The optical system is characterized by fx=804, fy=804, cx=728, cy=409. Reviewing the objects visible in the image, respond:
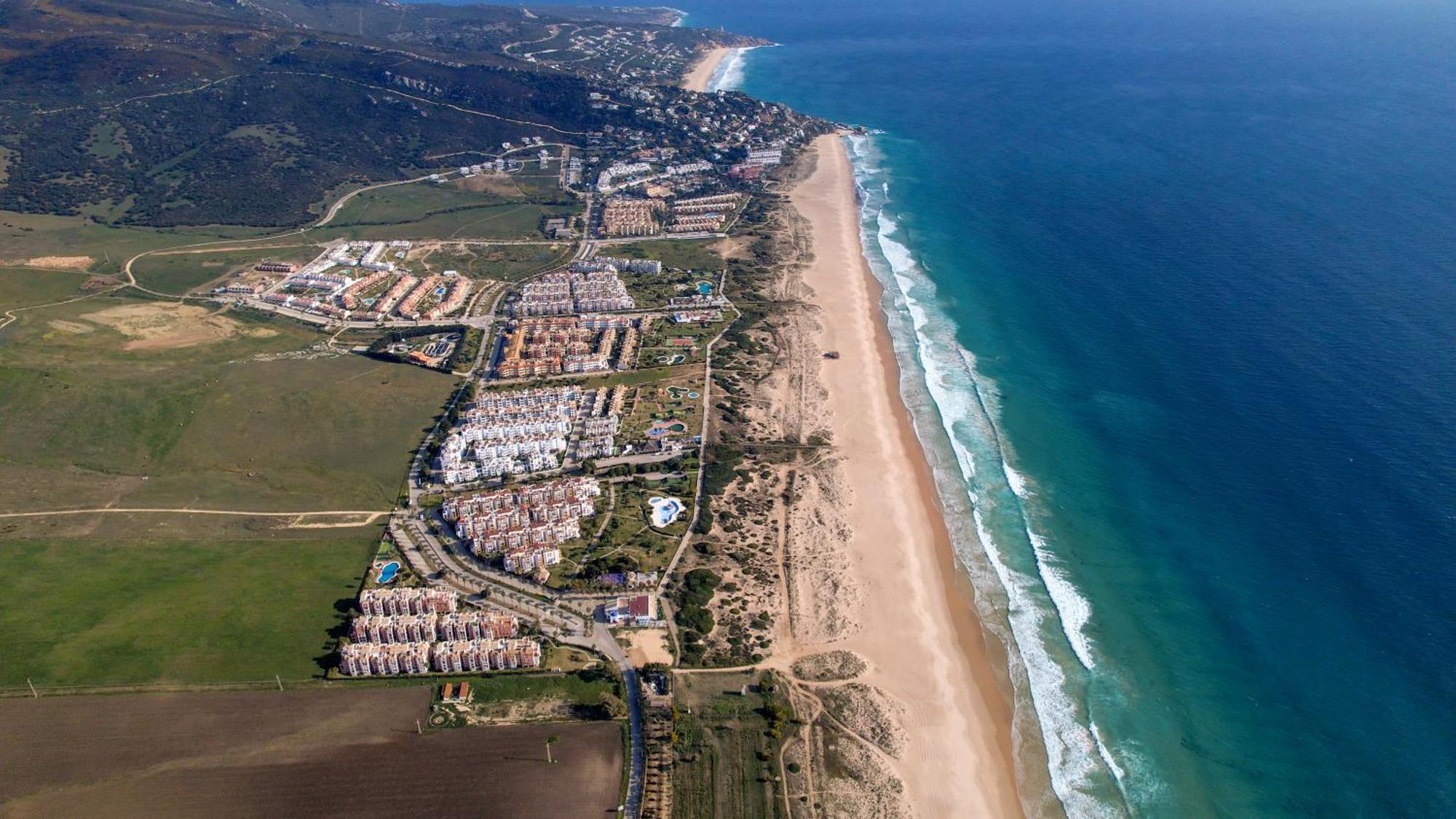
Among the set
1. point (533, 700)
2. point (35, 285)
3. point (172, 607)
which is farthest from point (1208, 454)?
point (35, 285)

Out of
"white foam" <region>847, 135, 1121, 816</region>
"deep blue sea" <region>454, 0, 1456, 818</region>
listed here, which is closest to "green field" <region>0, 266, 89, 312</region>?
"deep blue sea" <region>454, 0, 1456, 818</region>

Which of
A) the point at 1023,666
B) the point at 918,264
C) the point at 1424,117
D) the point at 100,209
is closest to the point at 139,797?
the point at 1023,666

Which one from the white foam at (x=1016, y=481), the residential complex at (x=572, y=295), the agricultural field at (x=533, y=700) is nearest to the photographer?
the agricultural field at (x=533, y=700)

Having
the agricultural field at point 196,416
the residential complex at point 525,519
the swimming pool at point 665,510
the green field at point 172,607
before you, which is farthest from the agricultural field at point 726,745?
the agricultural field at point 196,416

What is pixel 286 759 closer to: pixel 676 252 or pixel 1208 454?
pixel 1208 454

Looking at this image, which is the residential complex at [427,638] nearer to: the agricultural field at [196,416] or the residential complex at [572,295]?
the agricultural field at [196,416]

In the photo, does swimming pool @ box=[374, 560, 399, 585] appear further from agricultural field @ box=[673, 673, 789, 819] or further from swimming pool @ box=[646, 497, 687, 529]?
agricultural field @ box=[673, 673, 789, 819]
